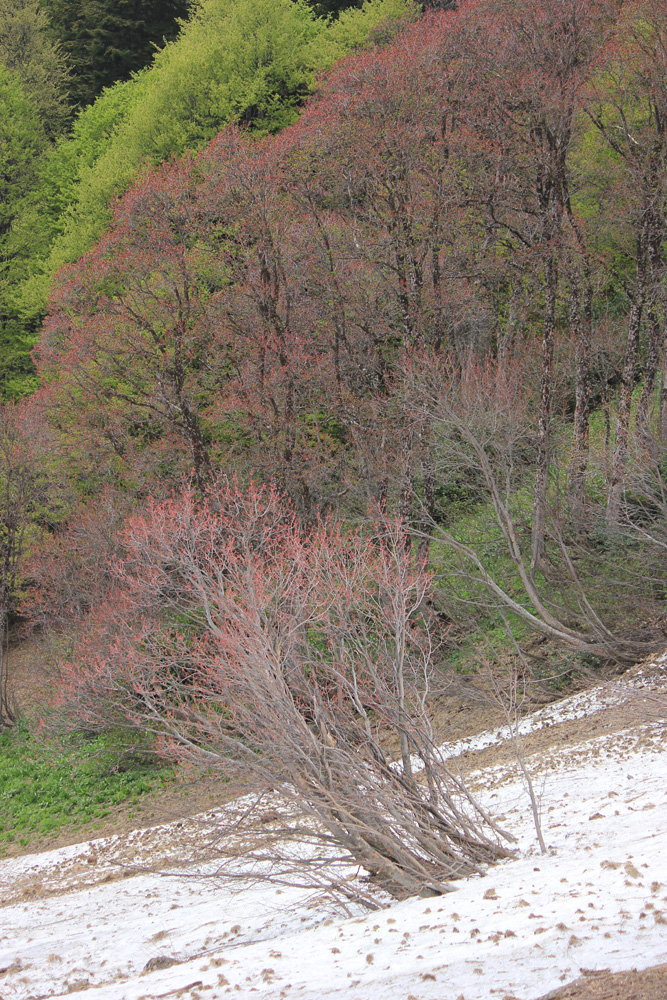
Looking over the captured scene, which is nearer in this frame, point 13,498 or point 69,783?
point 69,783

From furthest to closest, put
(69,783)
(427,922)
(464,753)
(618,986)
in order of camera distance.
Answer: (69,783)
(464,753)
(427,922)
(618,986)

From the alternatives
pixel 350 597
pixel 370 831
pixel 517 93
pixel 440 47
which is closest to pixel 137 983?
pixel 370 831

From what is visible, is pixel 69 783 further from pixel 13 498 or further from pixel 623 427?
pixel 623 427

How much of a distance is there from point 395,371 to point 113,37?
2771 cm

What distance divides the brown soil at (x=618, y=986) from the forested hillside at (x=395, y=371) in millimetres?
6835

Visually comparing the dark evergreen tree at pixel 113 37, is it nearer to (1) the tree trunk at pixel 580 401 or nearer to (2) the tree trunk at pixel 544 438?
(1) the tree trunk at pixel 580 401

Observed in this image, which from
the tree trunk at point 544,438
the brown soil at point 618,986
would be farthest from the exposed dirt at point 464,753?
the brown soil at point 618,986

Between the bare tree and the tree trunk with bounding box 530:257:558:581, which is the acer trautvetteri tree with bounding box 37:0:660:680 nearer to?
the tree trunk with bounding box 530:257:558:581

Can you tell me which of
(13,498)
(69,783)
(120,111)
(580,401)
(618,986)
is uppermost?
(120,111)

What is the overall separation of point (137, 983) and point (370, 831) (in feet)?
7.96

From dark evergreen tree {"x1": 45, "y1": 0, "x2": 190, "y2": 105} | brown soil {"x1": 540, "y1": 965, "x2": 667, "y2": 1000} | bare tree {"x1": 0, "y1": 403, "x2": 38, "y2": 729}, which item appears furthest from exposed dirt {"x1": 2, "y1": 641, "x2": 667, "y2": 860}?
dark evergreen tree {"x1": 45, "y1": 0, "x2": 190, "y2": 105}

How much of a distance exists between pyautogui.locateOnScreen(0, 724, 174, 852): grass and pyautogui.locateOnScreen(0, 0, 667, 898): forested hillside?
60cm

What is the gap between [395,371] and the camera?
17.4 metres

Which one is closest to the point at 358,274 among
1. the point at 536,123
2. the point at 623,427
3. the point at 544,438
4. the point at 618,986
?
the point at 536,123
